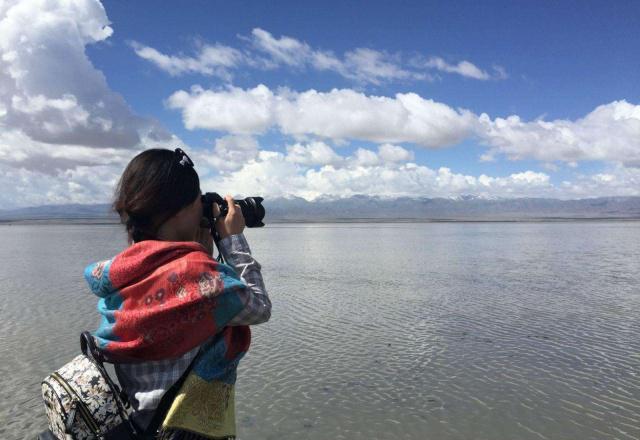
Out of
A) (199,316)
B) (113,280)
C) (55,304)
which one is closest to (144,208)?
(113,280)

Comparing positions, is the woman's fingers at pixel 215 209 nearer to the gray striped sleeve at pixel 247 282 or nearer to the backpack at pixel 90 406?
the gray striped sleeve at pixel 247 282

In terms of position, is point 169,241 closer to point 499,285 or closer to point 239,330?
point 239,330

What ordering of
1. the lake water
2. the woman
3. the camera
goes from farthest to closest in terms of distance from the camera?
the lake water < the camera < the woman

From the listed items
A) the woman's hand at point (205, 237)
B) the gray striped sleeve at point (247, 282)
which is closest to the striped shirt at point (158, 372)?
the gray striped sleeve at point (247, 282)

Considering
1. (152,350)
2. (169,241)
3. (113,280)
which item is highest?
(169,241)

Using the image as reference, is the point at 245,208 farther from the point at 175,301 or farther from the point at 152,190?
the point at 175,301

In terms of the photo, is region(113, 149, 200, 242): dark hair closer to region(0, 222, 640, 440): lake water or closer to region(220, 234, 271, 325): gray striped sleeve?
region(220, 234, 271, 325): gray striped sleeve

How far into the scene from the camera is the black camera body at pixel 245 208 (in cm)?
209

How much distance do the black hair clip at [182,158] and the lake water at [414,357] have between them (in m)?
4.89

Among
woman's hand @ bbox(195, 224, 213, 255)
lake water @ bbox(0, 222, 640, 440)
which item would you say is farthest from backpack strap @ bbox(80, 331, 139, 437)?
lake water @ bbox(0, 222, 640, 440)

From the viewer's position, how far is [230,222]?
2068 mm

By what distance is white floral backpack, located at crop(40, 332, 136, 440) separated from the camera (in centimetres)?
180

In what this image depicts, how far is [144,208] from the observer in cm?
192

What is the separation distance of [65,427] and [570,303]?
14.3 m
